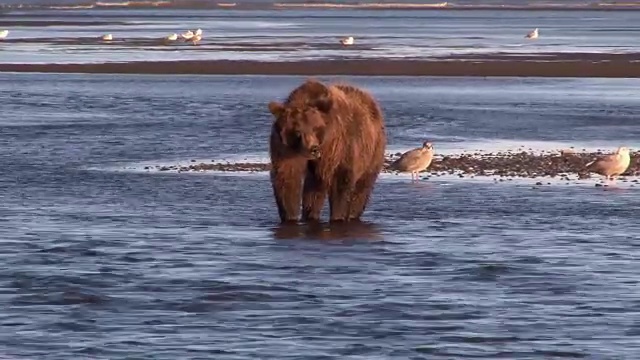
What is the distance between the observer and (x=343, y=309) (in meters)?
10.1

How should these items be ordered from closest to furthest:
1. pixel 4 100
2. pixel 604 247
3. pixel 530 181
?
pixel 604 247 → pixel 530 181 → pixel 4 100

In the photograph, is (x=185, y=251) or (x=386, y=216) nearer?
(x=185, y=251)

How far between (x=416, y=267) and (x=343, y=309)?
5.61 feet

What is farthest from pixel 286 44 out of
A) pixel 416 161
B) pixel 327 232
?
pixel 327 232

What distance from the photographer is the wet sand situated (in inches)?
714

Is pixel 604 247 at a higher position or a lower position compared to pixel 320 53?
higher

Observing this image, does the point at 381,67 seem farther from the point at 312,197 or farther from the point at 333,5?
the point at 333,5

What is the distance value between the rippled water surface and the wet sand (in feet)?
1.75

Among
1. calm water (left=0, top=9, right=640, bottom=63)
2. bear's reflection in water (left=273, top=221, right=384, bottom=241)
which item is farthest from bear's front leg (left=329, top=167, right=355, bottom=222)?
calm water (left=0, top=9, right=640, bottom=63)

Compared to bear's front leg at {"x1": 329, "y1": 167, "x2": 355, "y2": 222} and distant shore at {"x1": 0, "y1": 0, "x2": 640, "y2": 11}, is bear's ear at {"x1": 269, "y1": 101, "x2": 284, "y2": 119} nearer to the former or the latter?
bear's front leg at {"x1": 329, "y1": 167, "x2": 355, "y2": 222}

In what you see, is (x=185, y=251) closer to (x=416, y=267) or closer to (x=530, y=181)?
(x=416, y=267)

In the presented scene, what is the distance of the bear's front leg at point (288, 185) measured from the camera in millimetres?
12992

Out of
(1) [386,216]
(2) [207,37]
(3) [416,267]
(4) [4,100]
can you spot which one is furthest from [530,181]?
(2) [207,37]

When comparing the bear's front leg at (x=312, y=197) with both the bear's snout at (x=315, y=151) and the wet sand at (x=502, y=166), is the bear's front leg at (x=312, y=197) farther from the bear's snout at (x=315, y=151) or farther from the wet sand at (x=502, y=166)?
the wet sand at (x=502, y=166)
